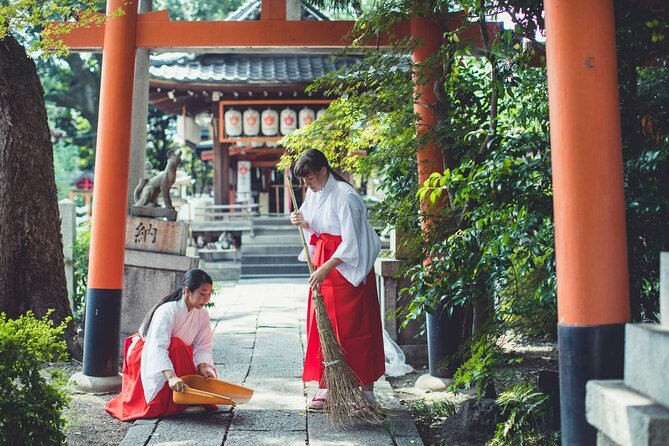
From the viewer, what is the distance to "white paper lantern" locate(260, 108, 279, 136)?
17.5m

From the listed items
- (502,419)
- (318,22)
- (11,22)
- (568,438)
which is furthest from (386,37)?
(568,438)

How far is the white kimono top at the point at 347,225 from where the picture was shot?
463 cm

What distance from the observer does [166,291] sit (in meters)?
7.74

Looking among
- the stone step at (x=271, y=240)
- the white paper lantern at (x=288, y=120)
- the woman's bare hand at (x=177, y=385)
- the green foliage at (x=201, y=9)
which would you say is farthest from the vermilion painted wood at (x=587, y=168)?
the green foliage at (x=201, y=9)

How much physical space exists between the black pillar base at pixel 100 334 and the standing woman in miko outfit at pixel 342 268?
6.06 feet

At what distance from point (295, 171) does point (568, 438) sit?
2318 millimetres

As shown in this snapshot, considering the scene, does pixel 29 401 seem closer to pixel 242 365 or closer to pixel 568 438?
pixel 568 438

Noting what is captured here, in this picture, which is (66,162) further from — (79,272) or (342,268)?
(342,268)

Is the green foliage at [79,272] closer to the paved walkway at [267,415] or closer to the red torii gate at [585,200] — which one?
the paved walkway at [267,415]

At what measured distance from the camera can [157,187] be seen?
26.6 feet

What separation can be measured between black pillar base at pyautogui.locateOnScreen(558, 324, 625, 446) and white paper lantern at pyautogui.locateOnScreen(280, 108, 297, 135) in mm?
14689

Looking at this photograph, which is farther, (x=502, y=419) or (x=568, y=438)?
(x=502, y=419)

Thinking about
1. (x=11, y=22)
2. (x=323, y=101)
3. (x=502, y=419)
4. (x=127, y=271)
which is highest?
(x=323, y=101)

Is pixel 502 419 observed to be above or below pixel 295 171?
below
